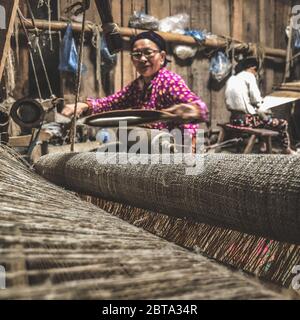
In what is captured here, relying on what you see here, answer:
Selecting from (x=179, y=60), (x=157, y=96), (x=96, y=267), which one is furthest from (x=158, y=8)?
(x=96, y=267)

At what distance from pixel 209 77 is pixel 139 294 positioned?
7386mm

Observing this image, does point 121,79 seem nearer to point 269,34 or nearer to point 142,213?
point 269,34

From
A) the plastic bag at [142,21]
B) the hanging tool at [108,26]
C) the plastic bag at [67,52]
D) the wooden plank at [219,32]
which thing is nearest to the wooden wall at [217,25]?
the wooden plank at [219,32]

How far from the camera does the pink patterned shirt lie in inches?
134

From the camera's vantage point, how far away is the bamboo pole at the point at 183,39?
5.73m

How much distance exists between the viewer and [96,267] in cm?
68

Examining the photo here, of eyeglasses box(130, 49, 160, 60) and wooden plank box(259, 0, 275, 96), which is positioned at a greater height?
wooden plank box(259, 0, 275, 96)

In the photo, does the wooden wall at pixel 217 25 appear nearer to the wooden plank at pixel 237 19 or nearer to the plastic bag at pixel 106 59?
the wooden plank at pixel 237 19

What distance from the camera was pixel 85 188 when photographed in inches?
83.5

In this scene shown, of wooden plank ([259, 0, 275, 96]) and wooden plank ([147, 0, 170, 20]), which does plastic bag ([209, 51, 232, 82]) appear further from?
wooden plank ([259, 0, 275, 96])

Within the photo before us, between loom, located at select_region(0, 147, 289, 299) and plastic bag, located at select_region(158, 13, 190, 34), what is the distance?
6403 millimetres

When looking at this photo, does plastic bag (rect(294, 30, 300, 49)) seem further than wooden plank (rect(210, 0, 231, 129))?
Yes

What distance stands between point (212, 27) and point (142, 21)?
1.70m

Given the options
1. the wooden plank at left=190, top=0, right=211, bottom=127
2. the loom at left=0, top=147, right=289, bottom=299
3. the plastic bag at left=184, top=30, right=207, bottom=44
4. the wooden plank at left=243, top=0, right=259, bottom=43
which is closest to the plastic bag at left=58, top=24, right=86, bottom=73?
the plastic bag at left=184, top=30, right=207, bottom=44
